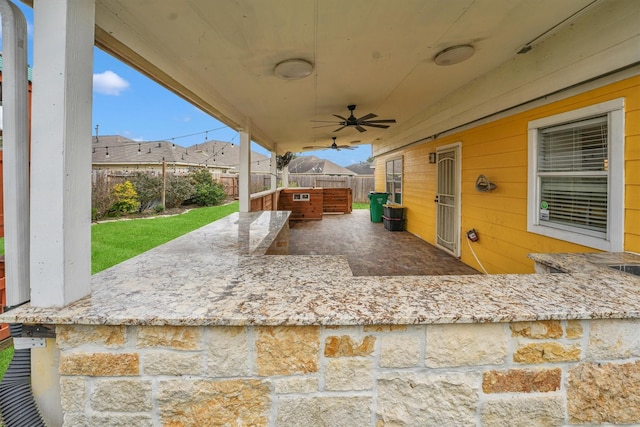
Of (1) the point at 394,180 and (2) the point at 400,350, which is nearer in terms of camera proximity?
(2) the point at 400,350

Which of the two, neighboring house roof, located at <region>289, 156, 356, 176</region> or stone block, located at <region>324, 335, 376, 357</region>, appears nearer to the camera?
stone block, located at <region>324, 335, 376, 357</region>

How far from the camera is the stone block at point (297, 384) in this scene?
41.4 inches

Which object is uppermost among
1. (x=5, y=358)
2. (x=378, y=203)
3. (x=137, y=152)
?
(x=137, y=152)

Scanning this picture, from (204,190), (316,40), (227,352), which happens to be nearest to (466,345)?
(227,352)

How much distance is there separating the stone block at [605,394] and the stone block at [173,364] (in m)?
1.32

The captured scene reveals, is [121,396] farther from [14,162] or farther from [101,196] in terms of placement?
[101,196]

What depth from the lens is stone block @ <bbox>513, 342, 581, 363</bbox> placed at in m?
1.06

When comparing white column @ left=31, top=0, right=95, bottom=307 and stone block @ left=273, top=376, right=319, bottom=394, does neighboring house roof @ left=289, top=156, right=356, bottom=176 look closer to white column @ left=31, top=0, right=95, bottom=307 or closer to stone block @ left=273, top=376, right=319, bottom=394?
white column @ left=31, top=0, right=95, bottom=307

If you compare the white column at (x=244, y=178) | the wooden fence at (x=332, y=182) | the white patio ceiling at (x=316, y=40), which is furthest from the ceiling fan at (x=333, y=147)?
the wooden fence at (x=332, y=182)

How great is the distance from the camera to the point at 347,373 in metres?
1.06

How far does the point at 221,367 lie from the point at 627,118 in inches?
127

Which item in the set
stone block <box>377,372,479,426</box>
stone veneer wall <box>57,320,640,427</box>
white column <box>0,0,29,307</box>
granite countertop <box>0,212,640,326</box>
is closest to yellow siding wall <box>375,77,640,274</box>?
granite countertop <box>0,212,640,326</box>

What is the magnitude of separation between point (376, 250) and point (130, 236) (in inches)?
208

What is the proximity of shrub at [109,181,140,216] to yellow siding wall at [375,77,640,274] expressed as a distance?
8.97 m
